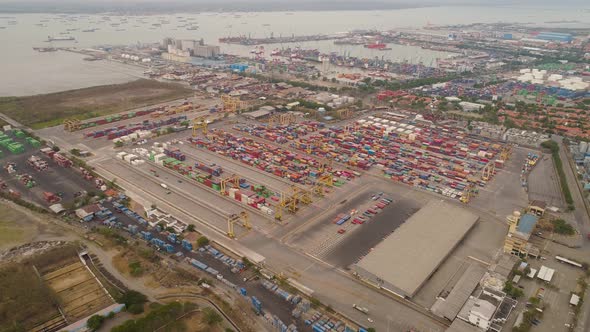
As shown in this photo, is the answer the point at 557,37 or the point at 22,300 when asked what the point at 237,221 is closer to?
the point at 22,300

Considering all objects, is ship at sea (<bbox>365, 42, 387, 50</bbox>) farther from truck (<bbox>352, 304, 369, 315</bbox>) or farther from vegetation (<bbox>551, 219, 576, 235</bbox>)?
truck (<bbox>352, 304, 369, 315</bbox>)

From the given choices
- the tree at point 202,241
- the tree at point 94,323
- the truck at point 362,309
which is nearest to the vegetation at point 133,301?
the tree at point 94,323

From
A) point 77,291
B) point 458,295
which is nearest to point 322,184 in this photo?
point 458,295

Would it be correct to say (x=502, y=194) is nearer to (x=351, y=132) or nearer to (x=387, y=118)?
(x=351, y=132)

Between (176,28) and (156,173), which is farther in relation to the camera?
(176,28)

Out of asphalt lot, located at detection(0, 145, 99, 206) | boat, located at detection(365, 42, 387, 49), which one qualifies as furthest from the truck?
boat, located at detection(365, 42, 387, 49)

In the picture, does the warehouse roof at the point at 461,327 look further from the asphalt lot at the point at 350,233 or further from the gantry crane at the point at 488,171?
the gantry crane at the point at 488,171

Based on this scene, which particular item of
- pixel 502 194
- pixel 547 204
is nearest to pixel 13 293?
pixel 502 194
